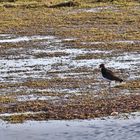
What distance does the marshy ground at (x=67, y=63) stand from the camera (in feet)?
59.8

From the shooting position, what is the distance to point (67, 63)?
90.7ft

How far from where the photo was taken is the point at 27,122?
16656mm

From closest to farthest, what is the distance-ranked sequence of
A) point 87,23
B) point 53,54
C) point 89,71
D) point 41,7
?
1. point 89,71
2. point 53,54
3. point 87,23
4. point 41,7

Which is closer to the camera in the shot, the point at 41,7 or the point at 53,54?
the point at 53,54

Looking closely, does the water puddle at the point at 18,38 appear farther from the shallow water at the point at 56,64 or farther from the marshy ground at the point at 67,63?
the shallow water at the point at 56,64

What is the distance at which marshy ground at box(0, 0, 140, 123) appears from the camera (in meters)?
18.2

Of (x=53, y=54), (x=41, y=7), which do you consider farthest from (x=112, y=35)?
(x=41, y=7)

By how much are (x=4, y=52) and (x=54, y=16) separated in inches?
824

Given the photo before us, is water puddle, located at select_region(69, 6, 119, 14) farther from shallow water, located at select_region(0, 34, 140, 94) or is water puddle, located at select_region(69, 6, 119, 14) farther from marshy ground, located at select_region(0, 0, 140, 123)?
shallow water, located at select_region(0, 34, 140, 94)

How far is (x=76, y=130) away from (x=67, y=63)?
1215 cm

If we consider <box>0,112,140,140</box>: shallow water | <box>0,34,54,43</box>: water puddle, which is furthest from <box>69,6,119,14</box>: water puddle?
<box>0,112,140,140</box>: shallow water

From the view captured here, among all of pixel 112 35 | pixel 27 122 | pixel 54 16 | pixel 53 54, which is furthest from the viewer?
pixel 54 16

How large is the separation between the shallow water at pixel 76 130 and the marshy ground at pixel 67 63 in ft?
2.00

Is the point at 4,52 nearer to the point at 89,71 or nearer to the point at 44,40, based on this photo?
the point at 44,40
